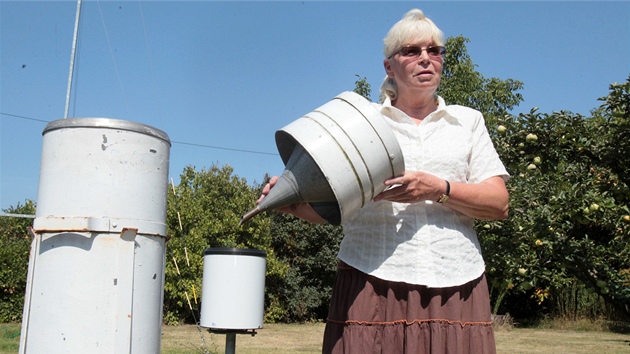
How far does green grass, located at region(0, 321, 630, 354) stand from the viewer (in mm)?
10297

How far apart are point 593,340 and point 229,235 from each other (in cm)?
861

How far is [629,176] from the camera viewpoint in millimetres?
4266

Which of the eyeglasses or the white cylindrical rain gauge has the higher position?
the eyeglasses

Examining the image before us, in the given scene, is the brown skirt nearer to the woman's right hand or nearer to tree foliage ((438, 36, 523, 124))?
the woman's right hand

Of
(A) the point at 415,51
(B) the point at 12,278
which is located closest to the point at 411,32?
(A) the point at 415,51

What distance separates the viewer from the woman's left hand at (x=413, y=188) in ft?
5.16

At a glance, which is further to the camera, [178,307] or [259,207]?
[178,307]

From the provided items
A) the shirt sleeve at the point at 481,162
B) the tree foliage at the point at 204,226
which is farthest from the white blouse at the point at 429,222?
the tree foliage at the point at 204,226

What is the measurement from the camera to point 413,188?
1583mm

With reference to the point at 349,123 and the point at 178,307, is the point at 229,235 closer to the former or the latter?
the point at 178,307

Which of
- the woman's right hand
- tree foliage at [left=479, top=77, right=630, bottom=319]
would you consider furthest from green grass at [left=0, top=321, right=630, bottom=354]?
the woman's right hand

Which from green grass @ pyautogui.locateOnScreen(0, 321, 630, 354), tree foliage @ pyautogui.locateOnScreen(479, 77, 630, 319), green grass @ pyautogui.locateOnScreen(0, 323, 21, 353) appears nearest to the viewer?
tree foliage @ pyautogui.locateOnScreen(479, 77, 630, 319)

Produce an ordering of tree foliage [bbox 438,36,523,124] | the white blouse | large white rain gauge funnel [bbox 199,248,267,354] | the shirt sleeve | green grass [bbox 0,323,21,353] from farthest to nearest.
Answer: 1. tree foliage [bbox 438,36,523,124]
2. green grass [bbox 0,323,21,353]
3. large white rain gauge funnel [bbox 199,248,267,354]
4. the shirt sleeve
5. the white blouse

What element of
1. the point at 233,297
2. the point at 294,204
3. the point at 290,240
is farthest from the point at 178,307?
the point at 294,204
